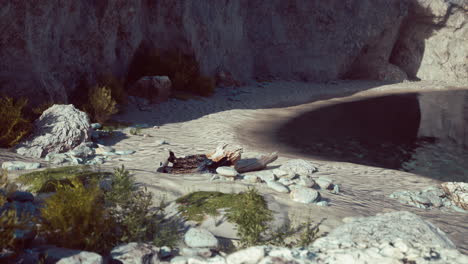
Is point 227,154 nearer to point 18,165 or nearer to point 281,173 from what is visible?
point 281,173

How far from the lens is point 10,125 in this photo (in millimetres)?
8516

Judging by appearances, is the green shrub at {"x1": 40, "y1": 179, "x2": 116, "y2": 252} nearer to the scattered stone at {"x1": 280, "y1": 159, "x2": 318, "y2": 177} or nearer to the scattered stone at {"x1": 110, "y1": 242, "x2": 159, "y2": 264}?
the scattered stone at {"x1": 110, "y1": 242, "x2": 159, "y2": 264}

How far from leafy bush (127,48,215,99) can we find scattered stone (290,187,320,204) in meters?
11.1

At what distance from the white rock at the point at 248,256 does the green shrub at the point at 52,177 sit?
268cm

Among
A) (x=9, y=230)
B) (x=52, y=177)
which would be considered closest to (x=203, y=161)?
(x=52, y=177)

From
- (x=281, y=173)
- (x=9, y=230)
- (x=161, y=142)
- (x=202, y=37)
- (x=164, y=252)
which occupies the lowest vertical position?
(x=161, y=142)

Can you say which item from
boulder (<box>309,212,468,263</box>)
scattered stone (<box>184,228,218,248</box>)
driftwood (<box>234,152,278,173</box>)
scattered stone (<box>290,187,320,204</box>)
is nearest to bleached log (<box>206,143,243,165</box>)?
driftwood (<box>234,152,278,173</box>)

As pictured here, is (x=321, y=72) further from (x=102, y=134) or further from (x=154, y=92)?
(x=102, y=134)

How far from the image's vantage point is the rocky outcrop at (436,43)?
27.7 metres

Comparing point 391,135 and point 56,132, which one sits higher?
point 56,132

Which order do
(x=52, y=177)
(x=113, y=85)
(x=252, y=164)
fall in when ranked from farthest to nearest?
(x=113, y=85), (x=252, y=164), (x=52, y=177)

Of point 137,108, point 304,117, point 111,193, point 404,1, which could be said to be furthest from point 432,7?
point 111,193

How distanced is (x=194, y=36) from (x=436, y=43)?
58.6 ft

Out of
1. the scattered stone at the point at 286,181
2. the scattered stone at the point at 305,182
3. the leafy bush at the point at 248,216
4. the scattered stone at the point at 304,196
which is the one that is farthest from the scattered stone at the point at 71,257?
the scattered stone at the point at 305,182
